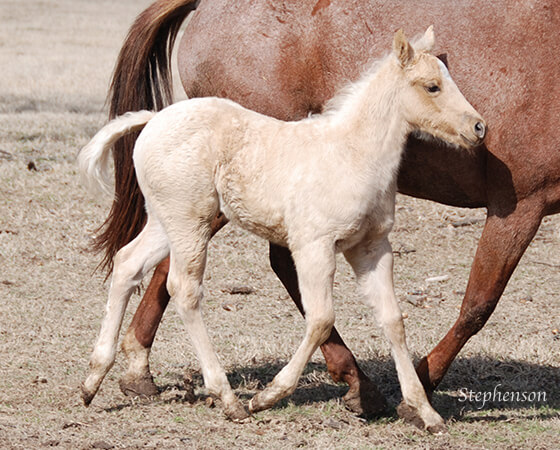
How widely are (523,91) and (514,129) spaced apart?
0.61 feet

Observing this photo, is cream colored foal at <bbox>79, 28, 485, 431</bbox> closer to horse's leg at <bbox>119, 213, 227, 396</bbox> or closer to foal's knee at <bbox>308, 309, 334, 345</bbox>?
foal's knee at <bbox>308, 309, 334, 345</bbox>

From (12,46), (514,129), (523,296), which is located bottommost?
(12,46)

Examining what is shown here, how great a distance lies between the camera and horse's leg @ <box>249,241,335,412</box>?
3.66 meters

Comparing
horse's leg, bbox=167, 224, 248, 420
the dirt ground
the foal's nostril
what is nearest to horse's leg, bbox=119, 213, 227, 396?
the dirt ground

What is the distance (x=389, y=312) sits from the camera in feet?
12.8

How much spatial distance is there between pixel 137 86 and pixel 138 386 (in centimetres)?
178

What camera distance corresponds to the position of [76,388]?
177 inches

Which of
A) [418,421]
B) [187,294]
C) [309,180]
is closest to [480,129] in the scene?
[309,180]

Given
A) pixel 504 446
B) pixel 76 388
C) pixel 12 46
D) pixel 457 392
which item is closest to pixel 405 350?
pixel 504 446

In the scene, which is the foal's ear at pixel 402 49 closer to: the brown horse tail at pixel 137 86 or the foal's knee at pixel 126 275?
the foal's knee at pixel 126 275

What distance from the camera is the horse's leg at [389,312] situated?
390 centimetres

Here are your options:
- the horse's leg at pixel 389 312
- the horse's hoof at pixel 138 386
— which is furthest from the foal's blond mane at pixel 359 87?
the horse's hoof at pixel 138 386

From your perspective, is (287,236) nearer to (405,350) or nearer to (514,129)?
(405,350)

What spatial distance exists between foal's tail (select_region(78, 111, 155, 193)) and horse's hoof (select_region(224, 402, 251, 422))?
119cm
